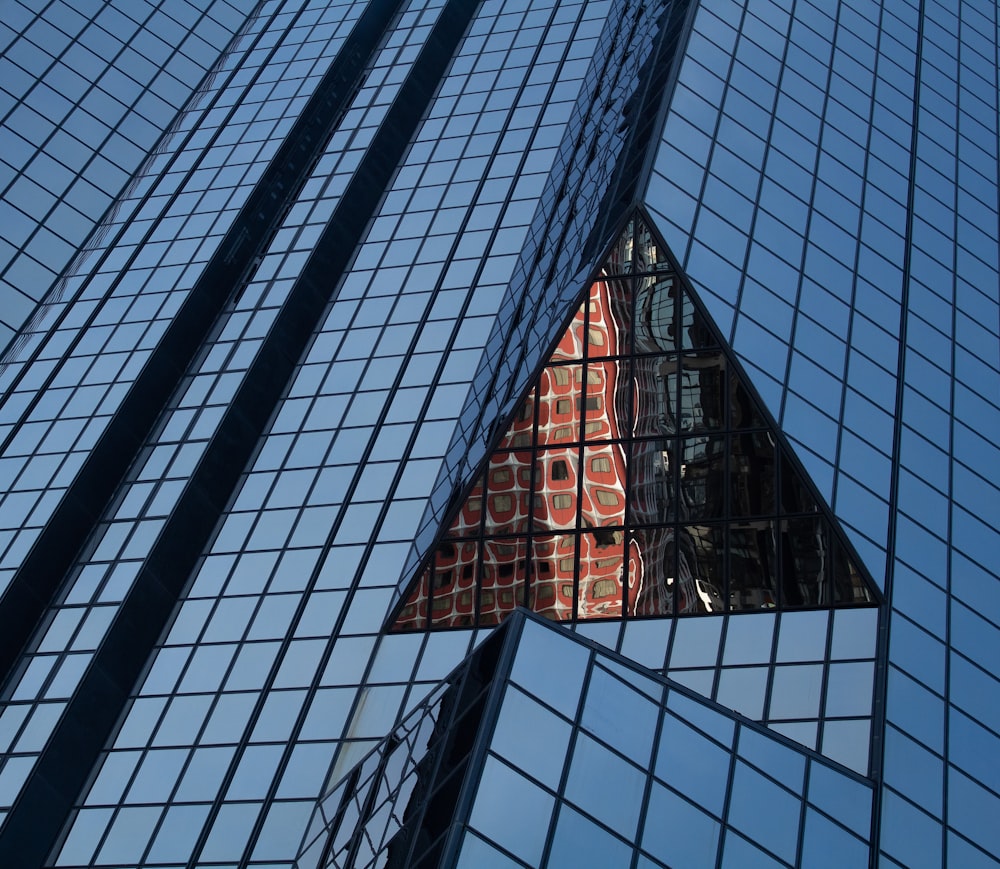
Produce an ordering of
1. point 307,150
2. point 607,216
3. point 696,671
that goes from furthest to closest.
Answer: point 307,150 < point 607,216 < point 696,671

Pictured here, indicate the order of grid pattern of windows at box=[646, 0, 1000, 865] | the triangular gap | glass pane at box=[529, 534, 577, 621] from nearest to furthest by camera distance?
grid pattern of windows at box=[646, 0, 1000, 865] < the triangular gap < glass pane at box=[529, 534, 577, 621]

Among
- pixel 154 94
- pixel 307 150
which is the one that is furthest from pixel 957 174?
pixel 154 94

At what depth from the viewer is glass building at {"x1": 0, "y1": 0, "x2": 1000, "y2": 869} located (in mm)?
31688

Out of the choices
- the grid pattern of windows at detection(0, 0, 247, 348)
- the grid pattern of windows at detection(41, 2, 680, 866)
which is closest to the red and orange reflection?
the grid pattern of windows at detection(41, 2, 680, 866)

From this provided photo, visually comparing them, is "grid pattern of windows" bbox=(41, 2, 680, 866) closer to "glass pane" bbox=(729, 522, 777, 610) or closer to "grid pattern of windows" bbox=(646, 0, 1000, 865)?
"glass pane" bbox=(729, 522, 777, 610)

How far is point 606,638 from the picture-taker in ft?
129

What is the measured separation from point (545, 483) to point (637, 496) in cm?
285

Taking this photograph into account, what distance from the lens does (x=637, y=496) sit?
139 feet

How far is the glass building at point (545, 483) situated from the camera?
1248 inches

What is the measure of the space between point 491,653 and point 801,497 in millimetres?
13944

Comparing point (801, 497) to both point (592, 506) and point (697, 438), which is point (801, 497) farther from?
point (592, 506)

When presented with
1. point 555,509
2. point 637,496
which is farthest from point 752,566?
point 555,509

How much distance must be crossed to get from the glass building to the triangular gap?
0.12 m

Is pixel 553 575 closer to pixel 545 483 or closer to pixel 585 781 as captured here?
pixel 545 483
